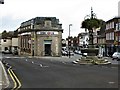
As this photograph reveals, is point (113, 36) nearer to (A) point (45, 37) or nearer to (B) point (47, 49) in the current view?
(B) point (47, 49)

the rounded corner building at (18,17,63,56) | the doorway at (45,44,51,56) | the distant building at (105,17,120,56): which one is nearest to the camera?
the distant building at (105,17,120,56)

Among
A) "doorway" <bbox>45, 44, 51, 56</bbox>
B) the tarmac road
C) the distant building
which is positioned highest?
the distant building

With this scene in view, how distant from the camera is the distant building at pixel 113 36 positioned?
8438 centimetres

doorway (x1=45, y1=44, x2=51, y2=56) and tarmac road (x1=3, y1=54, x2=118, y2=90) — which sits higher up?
doorway (x1=45, y1=44, x2=51, y2=56)

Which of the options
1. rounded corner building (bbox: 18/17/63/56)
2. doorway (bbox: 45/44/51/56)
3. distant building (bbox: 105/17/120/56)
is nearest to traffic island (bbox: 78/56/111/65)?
distant building (bbox: 105/17/120/56)

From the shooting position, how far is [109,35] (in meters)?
93.4

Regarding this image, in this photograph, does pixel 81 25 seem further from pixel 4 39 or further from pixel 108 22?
pixel 4 39

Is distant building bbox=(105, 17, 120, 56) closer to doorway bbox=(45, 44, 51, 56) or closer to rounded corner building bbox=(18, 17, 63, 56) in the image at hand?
rounded corner building bbox=(18, 17, 63, 56)

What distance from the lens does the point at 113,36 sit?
87.9m

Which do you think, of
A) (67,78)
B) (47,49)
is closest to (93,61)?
(67,78)

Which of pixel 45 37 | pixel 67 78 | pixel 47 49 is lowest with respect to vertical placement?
pixel 67 78

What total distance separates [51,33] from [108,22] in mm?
14882

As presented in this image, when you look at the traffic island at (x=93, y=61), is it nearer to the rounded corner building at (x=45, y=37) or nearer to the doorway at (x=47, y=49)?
the rounded corner building at (x=45, y=37)

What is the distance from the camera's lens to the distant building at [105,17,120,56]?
84375 mm
